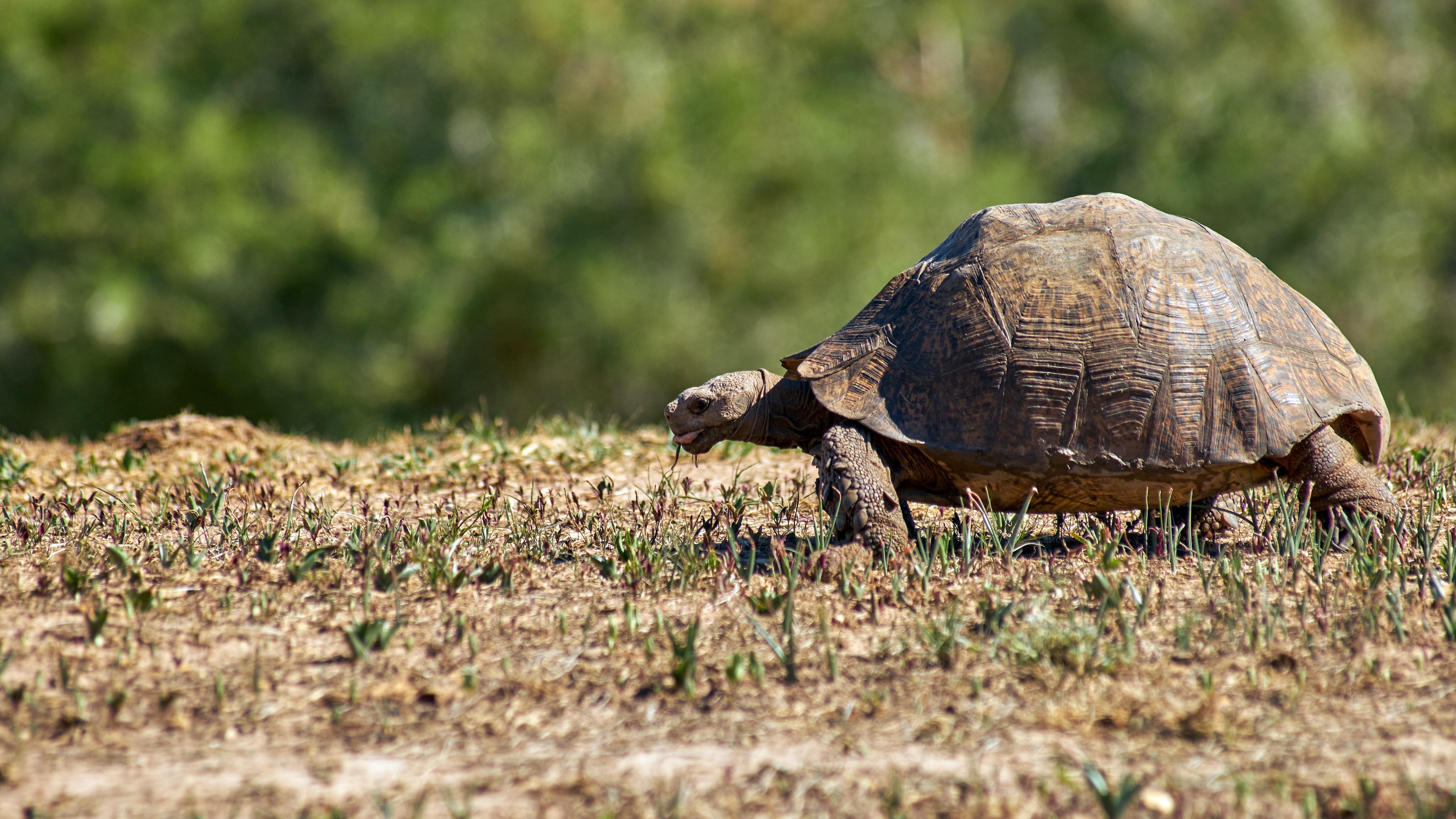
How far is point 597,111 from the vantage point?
2362 cm

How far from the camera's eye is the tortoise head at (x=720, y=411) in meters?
5.53

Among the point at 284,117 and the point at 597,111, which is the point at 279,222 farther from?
the point at 597,111

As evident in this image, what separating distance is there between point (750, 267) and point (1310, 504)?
1903 cm

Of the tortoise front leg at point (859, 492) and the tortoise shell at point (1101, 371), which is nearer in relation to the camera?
the tortoise shell at point (1101, 371)

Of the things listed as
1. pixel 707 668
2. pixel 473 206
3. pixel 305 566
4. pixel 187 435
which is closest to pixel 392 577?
pixel 305 566

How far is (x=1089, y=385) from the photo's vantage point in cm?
487

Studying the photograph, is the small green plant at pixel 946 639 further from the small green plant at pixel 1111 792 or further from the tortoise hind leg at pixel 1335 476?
the tortoise hind leg at pixel 1335 476

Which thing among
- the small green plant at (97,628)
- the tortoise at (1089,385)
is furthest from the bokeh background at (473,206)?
the small green plant at (97,628)

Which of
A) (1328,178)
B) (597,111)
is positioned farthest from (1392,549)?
(1328,178)

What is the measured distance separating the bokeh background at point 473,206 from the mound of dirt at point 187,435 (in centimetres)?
1222

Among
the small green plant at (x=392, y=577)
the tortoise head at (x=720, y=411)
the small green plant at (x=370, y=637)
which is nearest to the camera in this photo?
the small green plant at (x=370, y=637)

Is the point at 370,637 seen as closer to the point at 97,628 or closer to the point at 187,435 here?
the point at 97,628

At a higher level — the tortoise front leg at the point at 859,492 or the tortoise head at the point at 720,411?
the tortoise head at the point at 720,411

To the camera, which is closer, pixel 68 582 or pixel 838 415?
pixel 68 582
